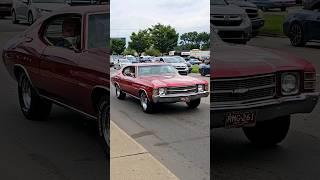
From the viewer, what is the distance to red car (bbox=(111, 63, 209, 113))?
1728mm

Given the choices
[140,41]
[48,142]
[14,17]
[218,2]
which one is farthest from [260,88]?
[14,17]

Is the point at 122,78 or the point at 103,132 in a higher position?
the point at 122,78

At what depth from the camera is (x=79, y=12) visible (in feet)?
6.39

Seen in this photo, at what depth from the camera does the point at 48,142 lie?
7.30 feet

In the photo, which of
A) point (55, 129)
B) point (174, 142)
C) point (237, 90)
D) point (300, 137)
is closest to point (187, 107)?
point (174, 142)

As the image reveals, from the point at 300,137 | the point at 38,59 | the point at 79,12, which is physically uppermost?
the point at 79,12

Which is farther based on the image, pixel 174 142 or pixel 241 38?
pixel 241 38

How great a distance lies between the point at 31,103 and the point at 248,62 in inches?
37.5

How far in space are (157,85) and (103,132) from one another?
1.19ft

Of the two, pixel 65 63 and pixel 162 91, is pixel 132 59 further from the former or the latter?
pixel 65 63

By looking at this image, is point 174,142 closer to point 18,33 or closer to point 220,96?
point 220,96

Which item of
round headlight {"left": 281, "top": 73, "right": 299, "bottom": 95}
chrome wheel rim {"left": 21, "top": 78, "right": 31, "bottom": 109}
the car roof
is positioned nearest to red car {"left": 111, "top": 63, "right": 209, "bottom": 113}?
the car roof

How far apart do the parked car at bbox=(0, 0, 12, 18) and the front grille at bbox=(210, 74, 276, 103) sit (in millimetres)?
935

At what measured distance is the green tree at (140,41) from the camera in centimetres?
172
